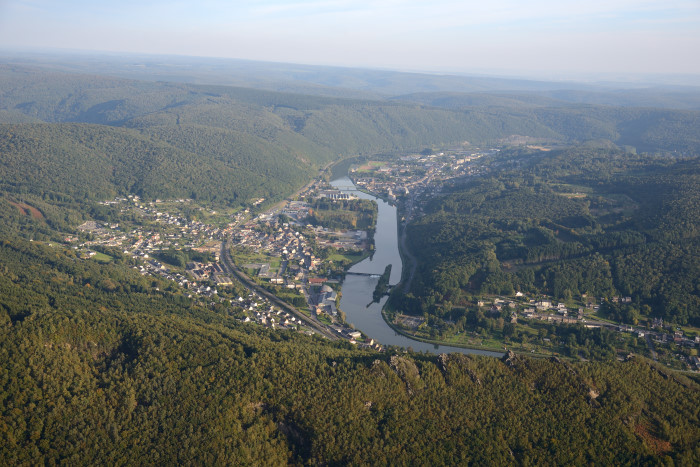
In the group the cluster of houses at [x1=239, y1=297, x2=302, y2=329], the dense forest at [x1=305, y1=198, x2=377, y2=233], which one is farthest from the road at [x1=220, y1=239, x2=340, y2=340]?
the dense forest at [x1=305, y1=198, x2=377, y2=233]

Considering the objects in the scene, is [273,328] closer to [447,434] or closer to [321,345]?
[321,345]

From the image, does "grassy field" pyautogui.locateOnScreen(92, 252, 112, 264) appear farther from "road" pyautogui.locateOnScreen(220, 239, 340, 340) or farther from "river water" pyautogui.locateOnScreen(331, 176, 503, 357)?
"river water" pyautogui.locateOnScreen(331, 176, 503, 357)

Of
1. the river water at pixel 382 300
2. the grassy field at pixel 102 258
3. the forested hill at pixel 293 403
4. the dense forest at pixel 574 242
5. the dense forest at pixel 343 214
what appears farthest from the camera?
the dense forest at pixel 343 214

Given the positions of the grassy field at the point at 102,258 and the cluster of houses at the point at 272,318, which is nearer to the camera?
the cluster of houses at the point at 272,318

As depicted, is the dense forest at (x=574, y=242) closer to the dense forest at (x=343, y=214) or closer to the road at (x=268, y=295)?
the road at (x=268, y=295)

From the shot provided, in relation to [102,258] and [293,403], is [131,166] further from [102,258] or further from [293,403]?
[293,403]

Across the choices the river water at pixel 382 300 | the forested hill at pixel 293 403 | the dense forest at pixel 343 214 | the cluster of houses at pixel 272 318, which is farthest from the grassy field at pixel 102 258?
the dense forest at pixel 343 214

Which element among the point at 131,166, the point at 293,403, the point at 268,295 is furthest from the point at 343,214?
the point at 293,403
